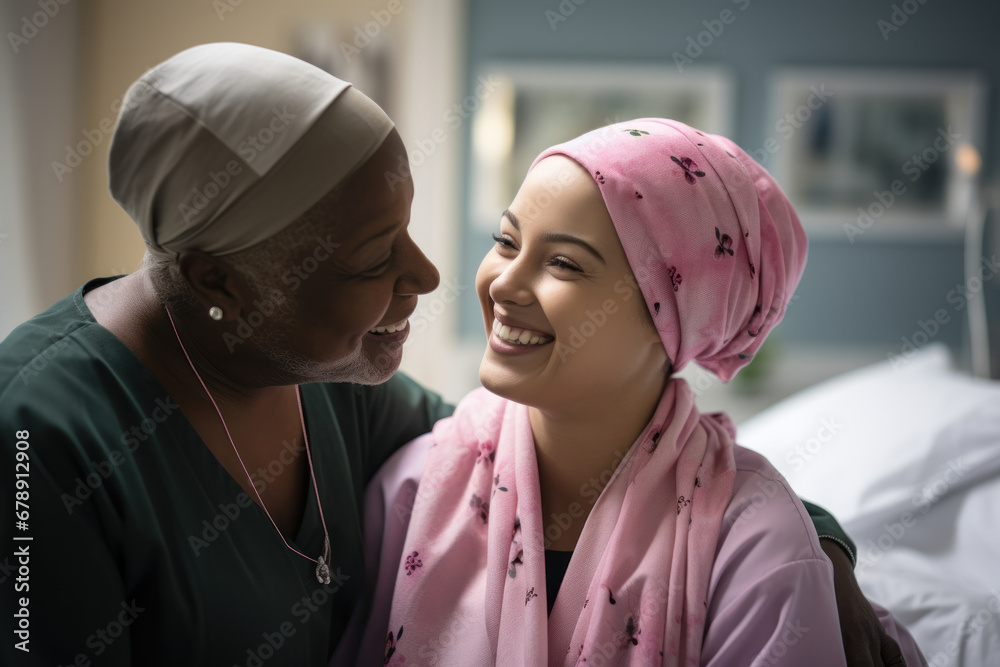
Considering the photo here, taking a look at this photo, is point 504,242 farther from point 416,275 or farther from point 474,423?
point 474,423

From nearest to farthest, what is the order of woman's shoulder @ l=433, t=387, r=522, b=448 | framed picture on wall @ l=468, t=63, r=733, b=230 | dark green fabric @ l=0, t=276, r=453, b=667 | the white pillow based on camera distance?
dark green fabric @ l=0, t=276, r=453, b=667 < woman's shoulder @ l=433, t=387, r=522, b=448 < the white pillow < framed picture on wall @ l=468, t=63, r=733, b=230

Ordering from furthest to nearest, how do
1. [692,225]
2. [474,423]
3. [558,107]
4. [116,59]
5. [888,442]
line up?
1. [558,107]
2. [116,59]
3. [888,442]
4. [474,423]
5. [692,225]

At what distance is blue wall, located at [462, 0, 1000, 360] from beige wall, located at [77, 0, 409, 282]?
4.48ft

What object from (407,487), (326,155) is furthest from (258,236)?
(407,487)

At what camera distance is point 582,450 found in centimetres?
126

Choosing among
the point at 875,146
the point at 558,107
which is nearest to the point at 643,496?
the point at 558,107

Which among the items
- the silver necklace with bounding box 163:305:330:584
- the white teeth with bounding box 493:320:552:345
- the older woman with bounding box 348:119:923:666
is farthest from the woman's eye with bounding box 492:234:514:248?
the silver necklace with bounding box 163:305:330:584

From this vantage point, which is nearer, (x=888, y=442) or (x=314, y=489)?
(x=314, y=489)

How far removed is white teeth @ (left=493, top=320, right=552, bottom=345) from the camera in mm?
1173

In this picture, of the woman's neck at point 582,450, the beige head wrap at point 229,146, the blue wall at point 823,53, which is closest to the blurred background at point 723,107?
the blue wall at point 823,53

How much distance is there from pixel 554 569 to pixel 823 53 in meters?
3.70

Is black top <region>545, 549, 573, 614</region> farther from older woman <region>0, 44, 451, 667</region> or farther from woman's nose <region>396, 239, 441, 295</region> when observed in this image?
woman's nose <region>396, 239, 441, 295</region>

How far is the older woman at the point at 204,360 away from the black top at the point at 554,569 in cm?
33

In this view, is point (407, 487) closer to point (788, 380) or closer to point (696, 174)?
point (696, 174)
